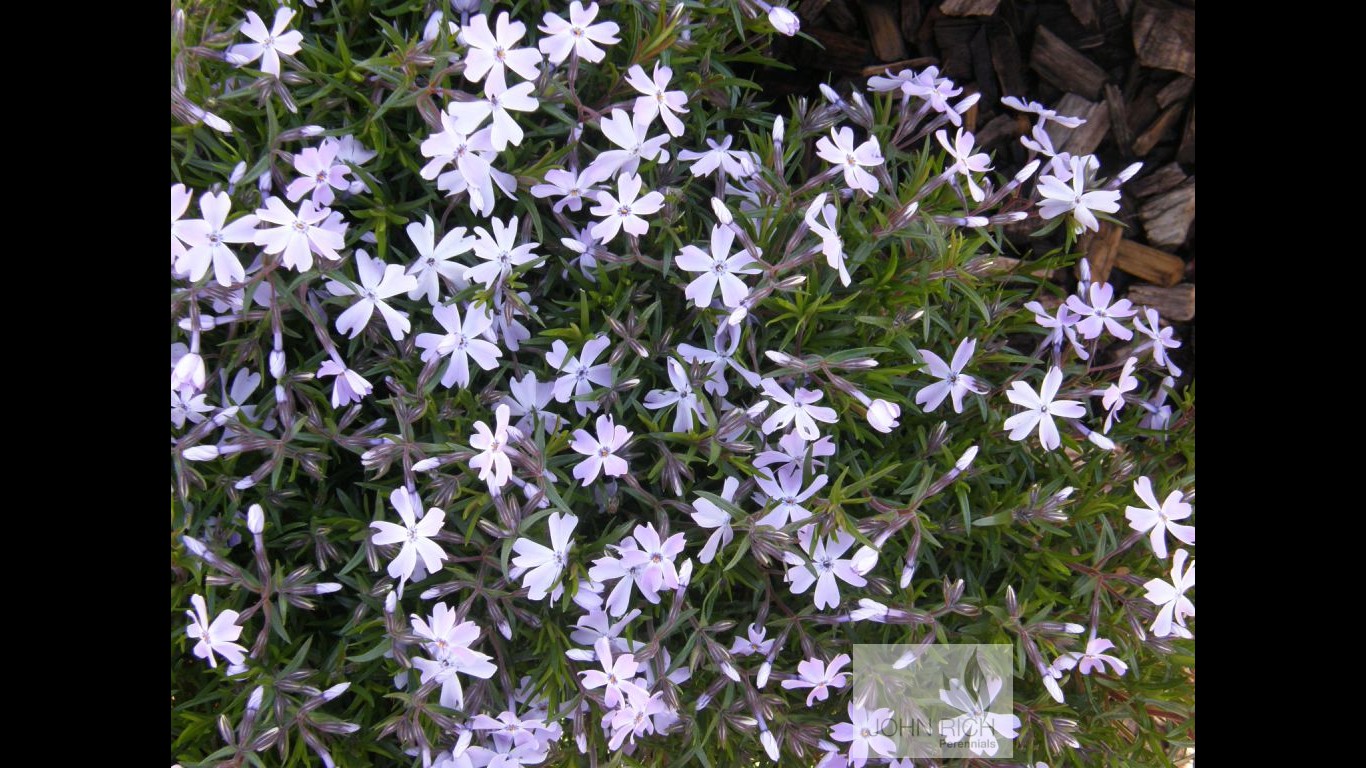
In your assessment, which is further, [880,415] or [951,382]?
[951,382]

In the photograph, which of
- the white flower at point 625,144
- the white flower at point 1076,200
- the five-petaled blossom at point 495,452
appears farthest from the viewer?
the white flower at point 1076,200

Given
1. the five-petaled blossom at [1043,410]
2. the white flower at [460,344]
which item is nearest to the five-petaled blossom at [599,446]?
the white flower at [460,344]

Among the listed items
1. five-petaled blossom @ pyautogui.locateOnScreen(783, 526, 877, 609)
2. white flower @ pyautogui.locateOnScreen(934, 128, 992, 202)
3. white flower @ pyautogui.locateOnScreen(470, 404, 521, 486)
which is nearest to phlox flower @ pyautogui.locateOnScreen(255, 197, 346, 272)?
white flower @ pyautogui.locateOnScreen(470, 404, 521, 486)

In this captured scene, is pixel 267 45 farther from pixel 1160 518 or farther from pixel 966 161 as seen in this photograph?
pixel 1160 518

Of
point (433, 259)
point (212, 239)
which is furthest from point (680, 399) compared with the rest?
point (212, 239)

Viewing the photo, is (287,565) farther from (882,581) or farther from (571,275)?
(882,581)

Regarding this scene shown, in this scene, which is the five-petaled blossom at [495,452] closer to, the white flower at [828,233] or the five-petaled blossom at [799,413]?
the five-petaled blossom at [799,413]
